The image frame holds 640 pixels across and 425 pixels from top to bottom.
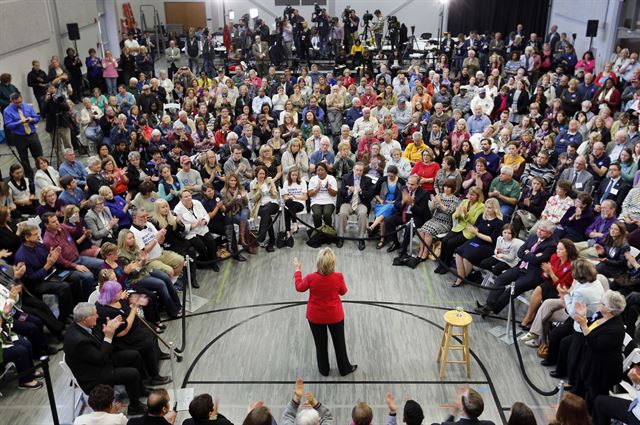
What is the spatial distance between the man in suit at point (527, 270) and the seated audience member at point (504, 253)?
0.15 meters

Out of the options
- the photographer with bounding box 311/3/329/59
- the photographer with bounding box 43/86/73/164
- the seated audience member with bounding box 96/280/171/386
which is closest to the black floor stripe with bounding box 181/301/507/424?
the seated audience member with bounding box 96/280/171/386

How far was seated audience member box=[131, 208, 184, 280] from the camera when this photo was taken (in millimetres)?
6496

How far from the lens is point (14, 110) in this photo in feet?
30.3

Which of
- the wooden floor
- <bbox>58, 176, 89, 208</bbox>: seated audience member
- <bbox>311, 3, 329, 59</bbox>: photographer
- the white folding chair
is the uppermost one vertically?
<bbox>311, 3, 329, 59</bbox>: photographer

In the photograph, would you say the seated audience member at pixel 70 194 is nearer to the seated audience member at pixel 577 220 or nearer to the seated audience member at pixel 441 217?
the seated audience member at pixel 441 217

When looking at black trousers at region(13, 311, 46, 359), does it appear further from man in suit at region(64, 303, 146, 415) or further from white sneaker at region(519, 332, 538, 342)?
white sneaker at region(519, 332, 538, 342)

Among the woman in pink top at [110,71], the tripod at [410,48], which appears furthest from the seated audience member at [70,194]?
the tripod at [410,48]

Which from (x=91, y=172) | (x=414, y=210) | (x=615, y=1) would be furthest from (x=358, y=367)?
(x=615, y=1)

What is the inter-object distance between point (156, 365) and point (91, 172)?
12.6 ft

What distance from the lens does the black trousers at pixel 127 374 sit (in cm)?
483

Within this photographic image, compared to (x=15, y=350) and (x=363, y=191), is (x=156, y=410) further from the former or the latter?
(x=363, y=191)

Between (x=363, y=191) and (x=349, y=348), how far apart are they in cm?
286

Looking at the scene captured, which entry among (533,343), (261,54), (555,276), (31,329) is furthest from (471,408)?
(261,54)

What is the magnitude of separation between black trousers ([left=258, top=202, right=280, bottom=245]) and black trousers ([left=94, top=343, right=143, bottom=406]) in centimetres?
307
